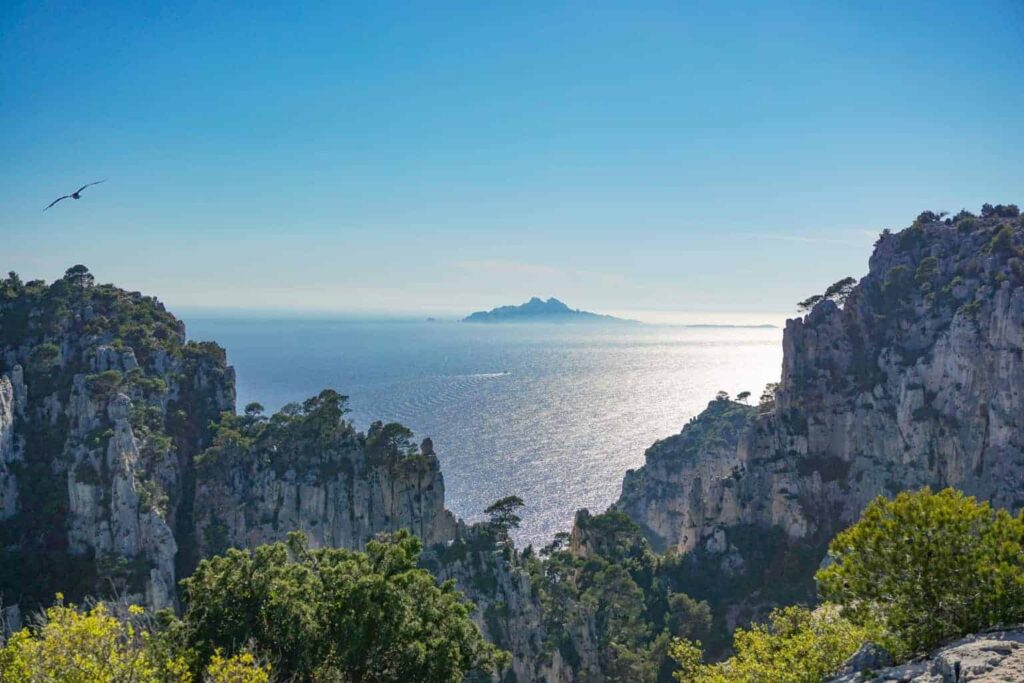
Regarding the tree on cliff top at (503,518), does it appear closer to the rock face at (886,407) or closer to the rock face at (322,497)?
the rock face at (322,497)

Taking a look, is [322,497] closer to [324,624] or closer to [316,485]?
[316,485]

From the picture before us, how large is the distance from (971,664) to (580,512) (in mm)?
65381

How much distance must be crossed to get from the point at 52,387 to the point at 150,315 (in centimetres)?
1924

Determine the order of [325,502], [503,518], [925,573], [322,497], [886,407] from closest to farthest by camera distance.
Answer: [925,573] → [503,518] → [322,497] → [325,502] → [886,407]

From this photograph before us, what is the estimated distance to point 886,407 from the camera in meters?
73.3

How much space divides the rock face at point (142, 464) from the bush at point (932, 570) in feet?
182

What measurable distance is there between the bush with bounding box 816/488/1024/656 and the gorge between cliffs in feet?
135

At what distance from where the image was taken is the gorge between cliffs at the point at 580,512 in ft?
186

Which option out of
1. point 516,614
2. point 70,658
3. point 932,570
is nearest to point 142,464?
point 516,614

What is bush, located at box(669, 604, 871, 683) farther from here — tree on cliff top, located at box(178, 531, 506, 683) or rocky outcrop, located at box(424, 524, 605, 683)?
rocky outcrop, located at box(424, 524, 605, 683)

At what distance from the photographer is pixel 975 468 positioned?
6556 centimetres

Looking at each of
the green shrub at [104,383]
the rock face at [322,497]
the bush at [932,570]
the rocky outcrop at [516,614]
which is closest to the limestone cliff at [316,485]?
the rock face at [322,497]

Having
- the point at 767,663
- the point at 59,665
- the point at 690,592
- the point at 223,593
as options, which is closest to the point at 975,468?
the point at 690,592

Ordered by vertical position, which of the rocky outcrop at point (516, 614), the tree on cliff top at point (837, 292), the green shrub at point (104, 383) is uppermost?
the tree on cliff top at point (837, 292)
